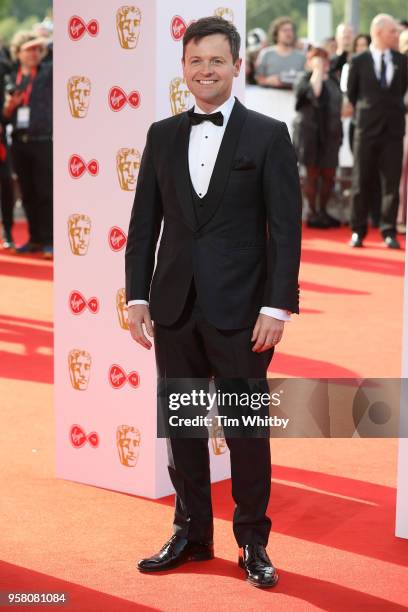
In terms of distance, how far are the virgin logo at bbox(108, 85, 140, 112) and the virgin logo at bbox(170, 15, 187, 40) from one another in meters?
0.24

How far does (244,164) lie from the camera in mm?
3311

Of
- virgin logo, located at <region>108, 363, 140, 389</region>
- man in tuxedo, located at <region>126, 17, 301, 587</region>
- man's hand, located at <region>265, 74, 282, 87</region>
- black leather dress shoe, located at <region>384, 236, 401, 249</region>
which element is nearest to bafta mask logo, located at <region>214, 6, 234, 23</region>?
man in tuxedo, located at <region>126, 17, 301, 587</region>

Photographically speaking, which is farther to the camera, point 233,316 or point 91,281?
point 91,281

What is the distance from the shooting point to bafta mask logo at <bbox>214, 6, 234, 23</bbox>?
170 inches

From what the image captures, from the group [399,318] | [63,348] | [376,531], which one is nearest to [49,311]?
[399,318]

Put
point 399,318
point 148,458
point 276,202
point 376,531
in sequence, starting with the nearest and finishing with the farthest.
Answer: point 276,202, point 376,531, point 148,458, point 399,318

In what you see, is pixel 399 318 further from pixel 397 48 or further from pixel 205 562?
pixel 205 562

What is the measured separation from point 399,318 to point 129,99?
3901 millimetres

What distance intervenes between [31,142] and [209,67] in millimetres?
6635

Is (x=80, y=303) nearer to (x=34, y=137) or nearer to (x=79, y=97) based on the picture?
(x=79, y=97)

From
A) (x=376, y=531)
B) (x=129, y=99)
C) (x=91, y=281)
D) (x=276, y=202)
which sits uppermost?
(x=129, y=99)

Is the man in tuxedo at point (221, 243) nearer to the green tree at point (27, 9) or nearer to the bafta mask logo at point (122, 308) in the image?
the bafta mask logo at point (122, 308)

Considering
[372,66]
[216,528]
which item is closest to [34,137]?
[372,66]

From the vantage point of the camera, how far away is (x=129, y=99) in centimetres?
419
